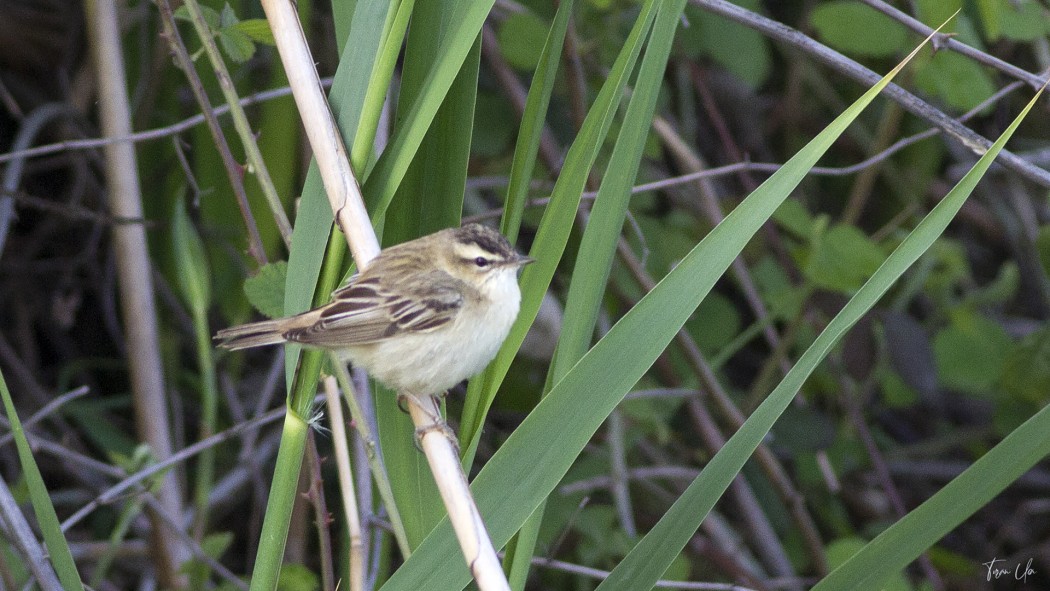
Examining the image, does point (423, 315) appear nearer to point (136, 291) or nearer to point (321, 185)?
point (321, 185)

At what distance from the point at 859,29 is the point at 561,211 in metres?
2.08

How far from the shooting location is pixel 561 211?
188 centimetres

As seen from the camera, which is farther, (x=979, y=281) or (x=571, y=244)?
(x=979, y=281)

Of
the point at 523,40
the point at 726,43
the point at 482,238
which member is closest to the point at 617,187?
the point at 482,238

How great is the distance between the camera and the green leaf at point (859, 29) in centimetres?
344

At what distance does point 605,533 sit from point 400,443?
152 cm

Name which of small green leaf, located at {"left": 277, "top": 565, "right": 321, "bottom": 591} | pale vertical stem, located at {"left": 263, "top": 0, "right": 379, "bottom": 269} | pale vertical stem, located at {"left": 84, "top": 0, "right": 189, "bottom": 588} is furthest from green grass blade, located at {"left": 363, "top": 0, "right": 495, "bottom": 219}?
pale vertical stem, located at {"left": 84, "top": 0, "right": 189, "bottom": 588}

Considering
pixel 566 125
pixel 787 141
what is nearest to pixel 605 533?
pixel 566 125

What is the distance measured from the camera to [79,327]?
4484mm

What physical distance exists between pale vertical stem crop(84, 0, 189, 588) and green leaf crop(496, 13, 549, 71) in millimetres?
1287

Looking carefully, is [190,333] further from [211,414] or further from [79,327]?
[211,414]

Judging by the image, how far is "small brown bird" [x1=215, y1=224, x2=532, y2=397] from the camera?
7.12 feet

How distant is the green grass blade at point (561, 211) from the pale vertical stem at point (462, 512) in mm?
87

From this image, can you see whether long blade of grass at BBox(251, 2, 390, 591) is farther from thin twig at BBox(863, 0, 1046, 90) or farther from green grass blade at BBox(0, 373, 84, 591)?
thin twig at BBox(863, 0, 1046, 90)
